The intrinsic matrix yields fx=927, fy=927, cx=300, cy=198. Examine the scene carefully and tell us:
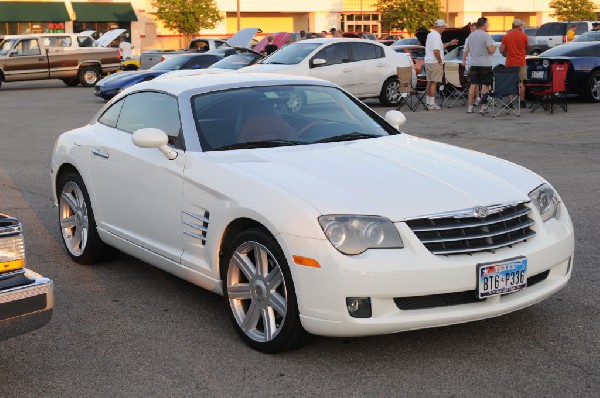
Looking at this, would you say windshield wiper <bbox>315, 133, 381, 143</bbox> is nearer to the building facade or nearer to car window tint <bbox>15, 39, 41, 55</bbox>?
car window tint <bbox>15, 39, 41, 55</bbox>

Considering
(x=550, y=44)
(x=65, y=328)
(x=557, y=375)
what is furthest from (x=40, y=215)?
(x=550, y=44)

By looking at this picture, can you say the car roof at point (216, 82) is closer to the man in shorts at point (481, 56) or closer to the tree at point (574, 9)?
the man in shorts at point (481, 56)

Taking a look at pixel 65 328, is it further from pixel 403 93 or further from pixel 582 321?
pixel 403 93

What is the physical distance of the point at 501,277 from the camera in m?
4.60

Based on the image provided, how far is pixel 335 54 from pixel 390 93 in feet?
5.89

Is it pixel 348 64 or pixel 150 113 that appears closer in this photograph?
pixel 150 113

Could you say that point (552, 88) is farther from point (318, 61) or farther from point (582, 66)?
point (318, 61)

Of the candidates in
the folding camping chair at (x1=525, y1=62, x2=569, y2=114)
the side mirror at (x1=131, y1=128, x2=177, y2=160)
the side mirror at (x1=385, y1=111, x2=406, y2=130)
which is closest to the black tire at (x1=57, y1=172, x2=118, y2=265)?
the side mirror at (x1=131, y1=128, x2=177, y2=160)

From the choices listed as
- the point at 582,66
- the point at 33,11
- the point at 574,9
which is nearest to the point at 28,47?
the point at 582,66

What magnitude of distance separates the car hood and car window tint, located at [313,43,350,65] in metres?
15.3

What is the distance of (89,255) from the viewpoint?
6.76 meters

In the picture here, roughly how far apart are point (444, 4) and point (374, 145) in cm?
7831

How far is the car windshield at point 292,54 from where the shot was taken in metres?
20.6

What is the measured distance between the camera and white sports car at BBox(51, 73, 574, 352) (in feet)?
14.7
